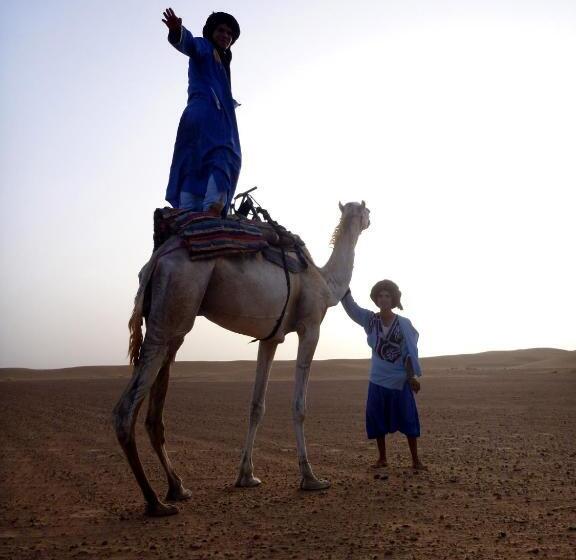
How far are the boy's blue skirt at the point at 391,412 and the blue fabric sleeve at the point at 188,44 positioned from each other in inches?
181

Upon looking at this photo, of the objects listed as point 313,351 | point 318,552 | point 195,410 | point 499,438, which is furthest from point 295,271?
point 195,410

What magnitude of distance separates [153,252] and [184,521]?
241 cm

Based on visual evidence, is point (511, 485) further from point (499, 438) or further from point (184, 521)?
point (499, 438)

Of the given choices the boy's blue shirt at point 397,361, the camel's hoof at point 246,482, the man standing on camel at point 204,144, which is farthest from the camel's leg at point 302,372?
the man standing on camel at point 204,144

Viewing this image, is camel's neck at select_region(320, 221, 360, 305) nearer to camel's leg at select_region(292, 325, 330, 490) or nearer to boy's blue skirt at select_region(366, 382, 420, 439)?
camel's leg at select_region(292, 325, 330, 490)

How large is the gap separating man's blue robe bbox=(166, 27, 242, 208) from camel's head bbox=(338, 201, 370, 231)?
207cm

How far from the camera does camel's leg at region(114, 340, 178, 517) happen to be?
229 inches

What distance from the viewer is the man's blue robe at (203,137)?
275 inches

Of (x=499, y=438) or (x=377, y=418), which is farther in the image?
(x=499, y=438)

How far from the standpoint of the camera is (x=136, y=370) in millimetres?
6035

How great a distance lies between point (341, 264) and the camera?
27.9ft

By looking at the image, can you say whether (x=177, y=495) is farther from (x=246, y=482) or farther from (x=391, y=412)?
(x=391, y=412)

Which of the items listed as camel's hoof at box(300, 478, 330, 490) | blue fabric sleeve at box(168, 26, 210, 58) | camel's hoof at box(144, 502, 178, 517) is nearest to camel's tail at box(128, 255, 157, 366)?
camel's hoof at box(144, 502, 178, 517)

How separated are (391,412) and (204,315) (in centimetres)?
322
